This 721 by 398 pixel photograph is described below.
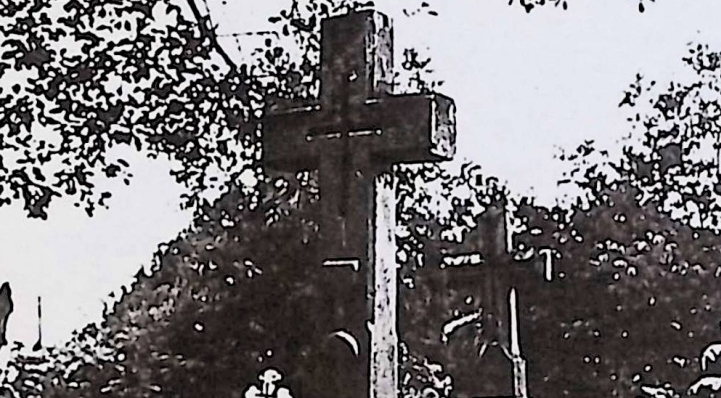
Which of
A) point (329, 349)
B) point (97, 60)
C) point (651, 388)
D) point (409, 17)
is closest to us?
point (329, 349)

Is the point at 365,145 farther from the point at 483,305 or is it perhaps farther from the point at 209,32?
the point at 483,305

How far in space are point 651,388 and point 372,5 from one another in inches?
44.9

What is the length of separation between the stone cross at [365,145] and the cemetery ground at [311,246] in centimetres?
45

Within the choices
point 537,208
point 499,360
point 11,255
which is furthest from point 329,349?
point 537,208

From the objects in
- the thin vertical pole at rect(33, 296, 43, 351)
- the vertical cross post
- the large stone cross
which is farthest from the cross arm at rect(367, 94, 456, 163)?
the thin vertical pole at rect(33, 296, 43, 351)

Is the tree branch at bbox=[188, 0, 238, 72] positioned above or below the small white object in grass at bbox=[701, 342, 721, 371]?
above

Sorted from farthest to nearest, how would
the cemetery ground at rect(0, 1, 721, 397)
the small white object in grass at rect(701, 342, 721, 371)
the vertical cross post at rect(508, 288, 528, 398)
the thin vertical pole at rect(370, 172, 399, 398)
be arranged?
the small white object in grass at rect(701, 342, 721, 371)
the vertical cross post at rect(508, 288, 528, 398)
the cemetery ground at rect(0, 1, 721, 397)
the thin vertical pole at rect(370, 172, 399, 398)

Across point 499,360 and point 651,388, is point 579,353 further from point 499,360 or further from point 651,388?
point 499,360

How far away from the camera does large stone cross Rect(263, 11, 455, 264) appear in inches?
60.8

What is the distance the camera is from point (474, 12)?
8.38 feet

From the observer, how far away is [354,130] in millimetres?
1598

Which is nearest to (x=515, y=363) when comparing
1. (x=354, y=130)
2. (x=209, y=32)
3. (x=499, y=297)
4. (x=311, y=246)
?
(x=499, y=297)

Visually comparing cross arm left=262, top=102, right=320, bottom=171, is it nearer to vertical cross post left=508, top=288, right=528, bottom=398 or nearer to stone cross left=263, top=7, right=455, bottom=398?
stone cross left=263, top=7, right=455, bottom=398

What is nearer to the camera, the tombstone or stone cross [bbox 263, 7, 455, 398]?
stone cross [bbox 263, 7, 455, 398]
